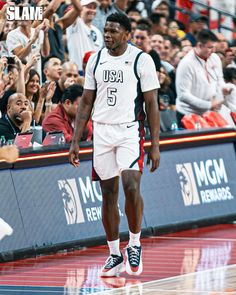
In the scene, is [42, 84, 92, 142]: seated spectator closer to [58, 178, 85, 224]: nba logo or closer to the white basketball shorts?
[58, 178, 85, 224]: nba logo

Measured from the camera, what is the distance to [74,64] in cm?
1565

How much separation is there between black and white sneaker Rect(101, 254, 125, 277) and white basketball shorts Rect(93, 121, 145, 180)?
81cm

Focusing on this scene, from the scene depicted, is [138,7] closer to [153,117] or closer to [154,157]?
[153,117]

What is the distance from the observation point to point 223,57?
2045cm

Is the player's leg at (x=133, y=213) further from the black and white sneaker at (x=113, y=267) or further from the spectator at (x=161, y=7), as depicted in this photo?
the spectator at (x=161, y=7)

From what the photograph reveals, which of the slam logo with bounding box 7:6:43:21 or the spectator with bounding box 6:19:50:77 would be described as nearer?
the slam logo with bounding box 7:6:43:21

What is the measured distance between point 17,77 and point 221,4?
524 inches

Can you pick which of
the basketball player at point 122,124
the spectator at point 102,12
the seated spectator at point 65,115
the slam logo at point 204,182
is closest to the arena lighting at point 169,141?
the slam logo at point 204,182

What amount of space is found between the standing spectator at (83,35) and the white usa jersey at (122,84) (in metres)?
7.08

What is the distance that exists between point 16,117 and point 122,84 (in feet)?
10.6

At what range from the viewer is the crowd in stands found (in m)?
13.6

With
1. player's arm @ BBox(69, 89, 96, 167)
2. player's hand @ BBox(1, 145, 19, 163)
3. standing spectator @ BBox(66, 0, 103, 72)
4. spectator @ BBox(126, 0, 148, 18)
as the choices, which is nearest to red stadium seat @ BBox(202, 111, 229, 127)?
standing spectator @ BBox(66, 0, 103, 72)

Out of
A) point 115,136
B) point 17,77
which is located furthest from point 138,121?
point 17,77

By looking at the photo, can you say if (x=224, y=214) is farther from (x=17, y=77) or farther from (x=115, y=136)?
(x=115, y=136)
